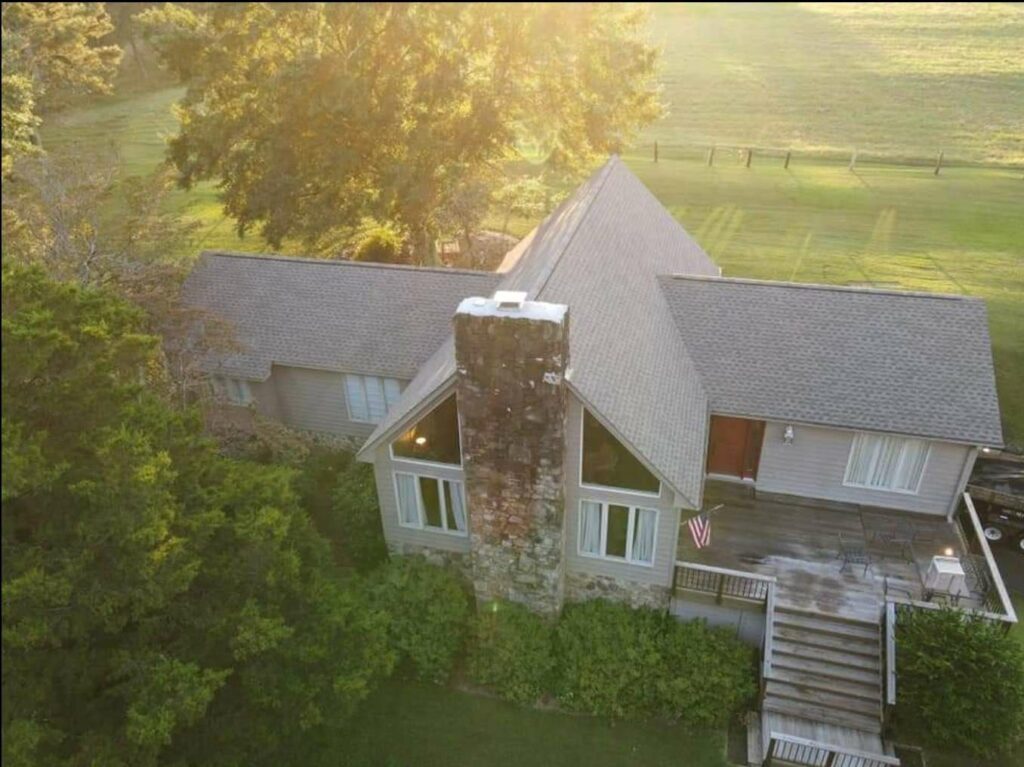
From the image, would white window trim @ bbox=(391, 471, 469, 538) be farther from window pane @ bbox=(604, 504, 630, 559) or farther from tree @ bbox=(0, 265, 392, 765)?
tree @ bbox=(0, 265, 392, 765)

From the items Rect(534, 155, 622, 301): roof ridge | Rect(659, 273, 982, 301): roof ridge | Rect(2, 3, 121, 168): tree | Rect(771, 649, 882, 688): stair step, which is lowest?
Rect(771, 649, 882, 688): stair step

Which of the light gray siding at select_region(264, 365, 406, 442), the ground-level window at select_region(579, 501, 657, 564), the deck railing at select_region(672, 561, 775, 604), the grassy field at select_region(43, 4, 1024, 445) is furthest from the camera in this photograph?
the grassy field at select_region(43, 4, 1024, 445)

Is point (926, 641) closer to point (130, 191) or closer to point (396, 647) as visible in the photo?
point (396, 647)

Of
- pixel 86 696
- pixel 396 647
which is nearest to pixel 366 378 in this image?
pixel 396 647

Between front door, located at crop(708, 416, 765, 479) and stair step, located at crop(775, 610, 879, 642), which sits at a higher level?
front door, located at crop(708, 416, 765, 479)

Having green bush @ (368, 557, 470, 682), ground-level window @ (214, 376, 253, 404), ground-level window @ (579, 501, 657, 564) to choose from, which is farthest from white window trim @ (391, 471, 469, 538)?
ground-level window @ (214, 376, 253, 404)

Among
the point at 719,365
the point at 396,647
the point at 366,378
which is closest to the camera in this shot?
the point at 396,647

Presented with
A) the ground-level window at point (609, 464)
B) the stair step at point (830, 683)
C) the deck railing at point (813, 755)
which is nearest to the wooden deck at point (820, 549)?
the stair step at point (830, 683)
